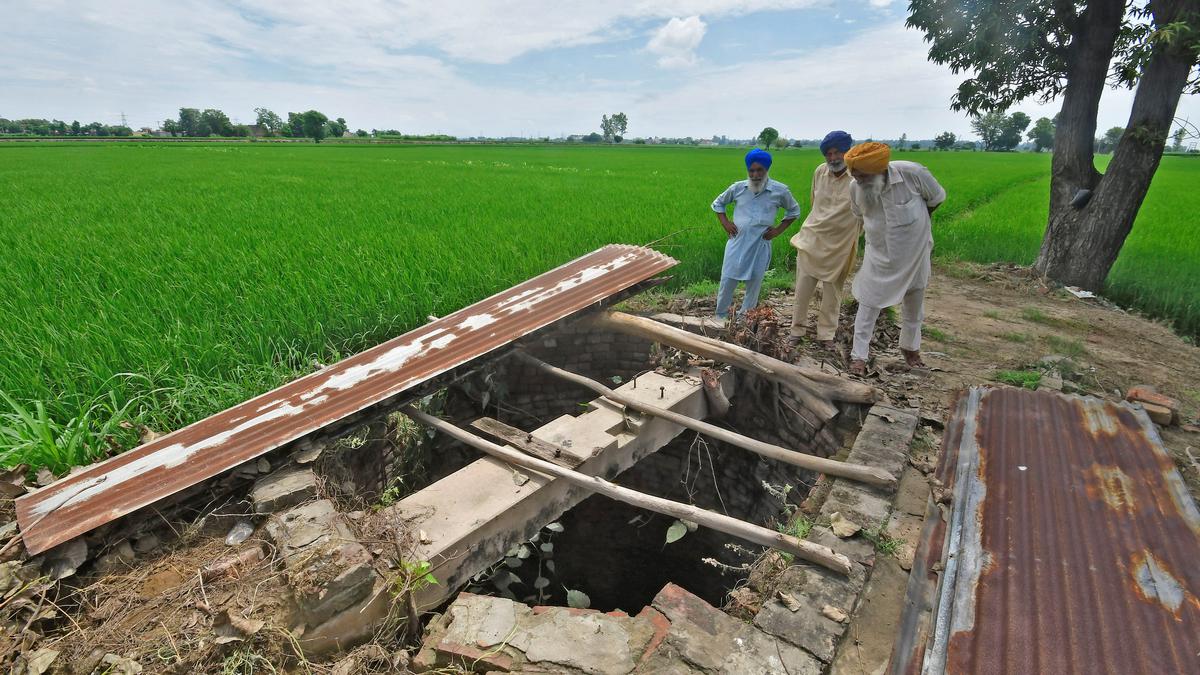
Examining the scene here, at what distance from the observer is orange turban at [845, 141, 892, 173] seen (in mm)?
2875

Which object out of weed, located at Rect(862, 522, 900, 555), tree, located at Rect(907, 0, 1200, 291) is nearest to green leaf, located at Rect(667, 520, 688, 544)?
weed, located at Rect(862, 522, 900, 555)

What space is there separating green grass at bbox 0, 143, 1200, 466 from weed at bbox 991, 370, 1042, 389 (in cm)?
206

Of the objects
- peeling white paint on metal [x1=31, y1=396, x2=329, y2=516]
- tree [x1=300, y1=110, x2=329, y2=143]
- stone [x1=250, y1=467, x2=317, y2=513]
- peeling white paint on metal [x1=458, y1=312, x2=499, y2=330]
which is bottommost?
stone [x1=250, y1=467, x2=317, y2=513]

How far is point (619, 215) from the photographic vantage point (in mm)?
6863

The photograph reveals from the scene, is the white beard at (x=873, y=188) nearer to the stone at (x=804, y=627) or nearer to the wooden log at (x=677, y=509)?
the wooden log at (x=677, y=509)

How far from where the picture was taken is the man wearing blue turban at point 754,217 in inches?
145

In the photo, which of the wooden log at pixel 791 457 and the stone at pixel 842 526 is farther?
the wooden log at pixel 791 457

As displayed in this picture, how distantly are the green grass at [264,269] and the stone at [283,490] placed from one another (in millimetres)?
694

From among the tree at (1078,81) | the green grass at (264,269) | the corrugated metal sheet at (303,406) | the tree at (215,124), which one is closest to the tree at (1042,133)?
the green grass at (264,269)

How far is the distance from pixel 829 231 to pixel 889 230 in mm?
491

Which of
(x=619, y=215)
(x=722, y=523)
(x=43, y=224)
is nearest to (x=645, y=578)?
(x=722, y=523)

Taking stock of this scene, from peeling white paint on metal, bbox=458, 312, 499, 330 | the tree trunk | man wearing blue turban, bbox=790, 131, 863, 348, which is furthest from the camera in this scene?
the tree trunk

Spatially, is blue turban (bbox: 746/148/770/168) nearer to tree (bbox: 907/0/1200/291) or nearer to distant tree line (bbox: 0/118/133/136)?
tree (bbox: 907/0/1200/291)

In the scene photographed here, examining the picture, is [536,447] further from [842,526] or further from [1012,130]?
[1012,130]
